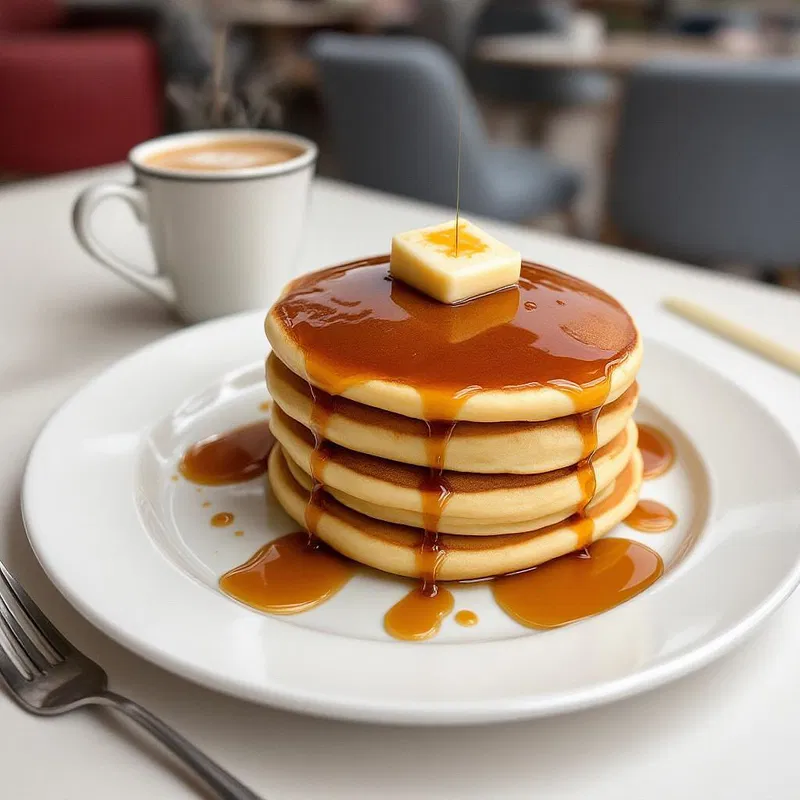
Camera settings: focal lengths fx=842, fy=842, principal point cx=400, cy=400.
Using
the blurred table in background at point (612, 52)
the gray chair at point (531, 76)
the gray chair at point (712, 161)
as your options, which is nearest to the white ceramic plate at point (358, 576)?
the gray chair at point (712, 161)

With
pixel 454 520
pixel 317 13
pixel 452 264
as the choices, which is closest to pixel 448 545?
pixel 454 520

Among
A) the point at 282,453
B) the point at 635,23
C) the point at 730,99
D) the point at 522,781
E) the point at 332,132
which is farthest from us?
the point at 635,23

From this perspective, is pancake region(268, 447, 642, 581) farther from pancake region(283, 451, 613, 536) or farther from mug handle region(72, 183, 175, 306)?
mug handle region(72, 183, 175, 306)

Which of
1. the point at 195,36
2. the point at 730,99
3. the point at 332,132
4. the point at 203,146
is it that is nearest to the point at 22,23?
the point at 195,36

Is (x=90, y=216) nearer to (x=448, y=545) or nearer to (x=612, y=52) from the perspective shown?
(x=448, y=545)

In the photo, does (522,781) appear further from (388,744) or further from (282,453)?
(282,453)

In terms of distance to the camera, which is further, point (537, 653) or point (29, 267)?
point (29, 267)

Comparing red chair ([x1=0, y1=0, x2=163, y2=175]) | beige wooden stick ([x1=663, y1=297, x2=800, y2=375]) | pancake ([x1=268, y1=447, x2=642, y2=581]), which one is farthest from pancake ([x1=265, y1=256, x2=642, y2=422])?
red chair ([x1=0, y1=0, x2=163, y2=175])
